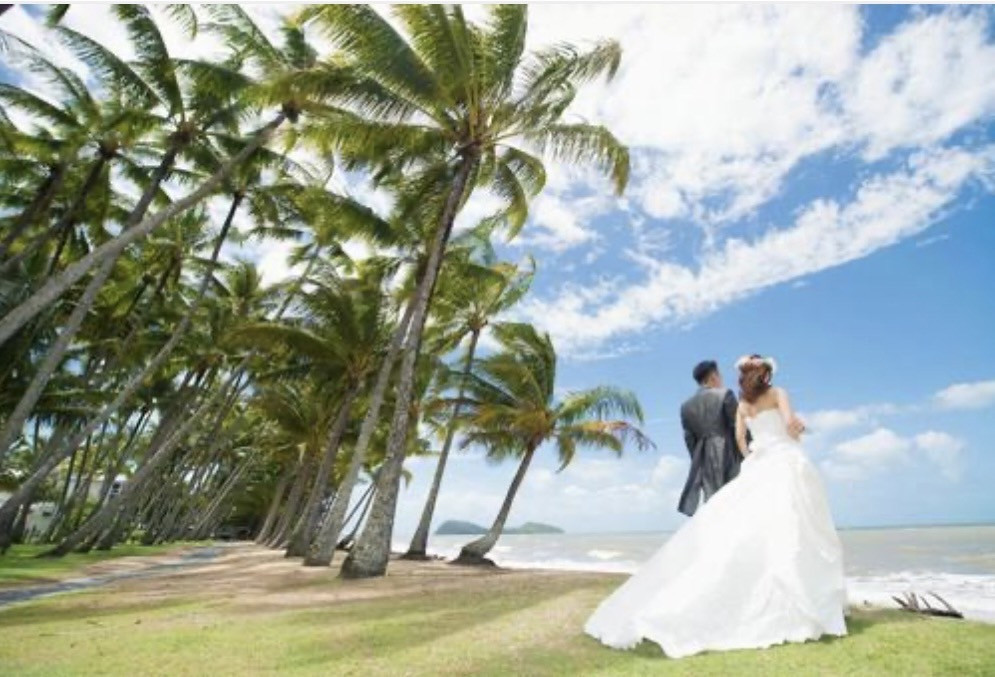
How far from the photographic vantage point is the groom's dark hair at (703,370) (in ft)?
21.4

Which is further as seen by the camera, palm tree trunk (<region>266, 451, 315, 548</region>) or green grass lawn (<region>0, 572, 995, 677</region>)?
palm tree trunk (<region>266, 451, 315, 548</region>)

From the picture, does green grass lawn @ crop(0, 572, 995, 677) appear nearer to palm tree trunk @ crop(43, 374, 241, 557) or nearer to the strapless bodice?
the strapless bodice

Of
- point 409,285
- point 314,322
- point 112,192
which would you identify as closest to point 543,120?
point 409,285

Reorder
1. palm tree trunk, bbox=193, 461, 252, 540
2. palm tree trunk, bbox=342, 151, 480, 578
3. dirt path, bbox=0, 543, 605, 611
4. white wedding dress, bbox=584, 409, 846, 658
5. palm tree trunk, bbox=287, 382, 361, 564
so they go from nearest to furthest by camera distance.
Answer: white wedding dress, bbox=584, 409, 846, 658, dirt path, bbox=0, 543, 605, 611, palm tree trunk, bbox=342, 151, 480, 578, palm tree trunk, bbox=287, 382, 361, 564, palm tree trunk, bbox=193, 461, 252, 540

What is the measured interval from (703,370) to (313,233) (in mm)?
20247

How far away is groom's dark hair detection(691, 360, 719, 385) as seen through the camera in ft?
21.4

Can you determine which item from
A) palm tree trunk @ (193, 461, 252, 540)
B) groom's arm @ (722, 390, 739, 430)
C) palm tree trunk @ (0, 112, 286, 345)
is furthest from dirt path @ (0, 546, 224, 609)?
palm tree trunk @ (193, 461, 252, 540)

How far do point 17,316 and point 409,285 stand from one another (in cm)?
1027

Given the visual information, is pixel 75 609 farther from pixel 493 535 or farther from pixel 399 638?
pixel 493 535

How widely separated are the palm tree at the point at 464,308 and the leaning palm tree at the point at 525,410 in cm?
80

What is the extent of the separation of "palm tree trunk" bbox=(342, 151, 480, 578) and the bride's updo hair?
8.30m

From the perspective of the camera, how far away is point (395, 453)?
42.2 ft

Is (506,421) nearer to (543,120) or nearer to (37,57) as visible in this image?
(543,120)

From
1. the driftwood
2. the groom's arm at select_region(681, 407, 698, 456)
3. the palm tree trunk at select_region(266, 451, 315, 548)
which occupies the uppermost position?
the palm tree trunk at select_region(266, 451, 315, 548)
